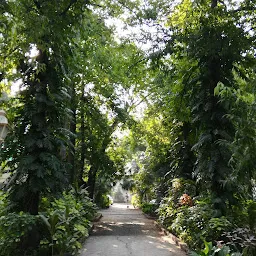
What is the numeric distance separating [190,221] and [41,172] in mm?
3980

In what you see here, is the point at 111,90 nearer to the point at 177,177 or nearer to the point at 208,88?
the point at 177,177

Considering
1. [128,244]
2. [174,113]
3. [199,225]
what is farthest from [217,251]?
[174,113]

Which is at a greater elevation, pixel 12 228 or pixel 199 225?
pixel 12 228

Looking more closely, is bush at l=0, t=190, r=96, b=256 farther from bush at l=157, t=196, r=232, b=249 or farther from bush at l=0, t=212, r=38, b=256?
bush at l=157, t=196, r=232, b=249

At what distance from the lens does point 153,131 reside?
53.7 ft

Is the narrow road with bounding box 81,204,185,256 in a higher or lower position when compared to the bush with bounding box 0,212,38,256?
lower

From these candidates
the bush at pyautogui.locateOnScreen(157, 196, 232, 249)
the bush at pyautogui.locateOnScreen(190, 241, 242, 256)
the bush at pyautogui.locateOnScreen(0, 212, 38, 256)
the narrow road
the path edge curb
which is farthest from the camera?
the path edge curb

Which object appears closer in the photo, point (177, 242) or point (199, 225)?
point (199, 225)

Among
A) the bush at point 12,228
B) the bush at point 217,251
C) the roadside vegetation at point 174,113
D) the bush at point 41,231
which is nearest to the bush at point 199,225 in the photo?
the roadside vegetation at point 174,113

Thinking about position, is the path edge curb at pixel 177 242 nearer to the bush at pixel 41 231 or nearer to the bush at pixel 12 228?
the bush at pixel 41 231

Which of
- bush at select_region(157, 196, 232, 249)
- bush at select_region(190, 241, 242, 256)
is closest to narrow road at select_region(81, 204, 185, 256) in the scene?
bush at select_region(157, 196, 232, 249)

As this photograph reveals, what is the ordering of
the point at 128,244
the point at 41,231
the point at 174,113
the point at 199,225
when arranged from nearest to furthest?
1. the point at 41,231
2. the point at 199,225
3. the point at 128,244
4. the point at 174,113

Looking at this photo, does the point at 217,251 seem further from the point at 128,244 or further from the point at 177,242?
the point at 128,244

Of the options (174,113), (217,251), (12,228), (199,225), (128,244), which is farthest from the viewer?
(174,113)
